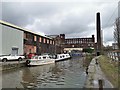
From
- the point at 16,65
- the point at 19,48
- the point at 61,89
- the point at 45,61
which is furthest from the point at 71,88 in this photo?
the point at 19,48

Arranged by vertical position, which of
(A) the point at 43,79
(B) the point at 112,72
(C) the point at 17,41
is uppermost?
(C) the point at 17,41

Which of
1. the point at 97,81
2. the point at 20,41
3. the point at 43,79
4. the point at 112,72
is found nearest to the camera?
the point at 97,81

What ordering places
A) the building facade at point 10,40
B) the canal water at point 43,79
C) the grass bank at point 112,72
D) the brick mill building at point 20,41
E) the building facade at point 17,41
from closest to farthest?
the grass bank at point 112,72 → the canal water at point 43,79 → the building facade at point 10,40 → the building facade at point 17,41 → the brick mill building at point 20,41

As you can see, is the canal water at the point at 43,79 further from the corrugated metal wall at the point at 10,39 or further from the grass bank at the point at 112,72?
the corrugated metal wall at the point at 10,39

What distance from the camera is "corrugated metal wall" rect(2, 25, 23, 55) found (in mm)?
39181

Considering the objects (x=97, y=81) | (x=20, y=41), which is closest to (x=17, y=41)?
(x=20, y=41)

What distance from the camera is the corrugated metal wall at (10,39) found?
129ft

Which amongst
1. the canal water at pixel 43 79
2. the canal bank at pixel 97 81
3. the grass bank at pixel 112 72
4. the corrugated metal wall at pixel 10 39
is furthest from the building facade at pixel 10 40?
the canal bank at pixel 97 81

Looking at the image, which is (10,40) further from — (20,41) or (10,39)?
(20,41)

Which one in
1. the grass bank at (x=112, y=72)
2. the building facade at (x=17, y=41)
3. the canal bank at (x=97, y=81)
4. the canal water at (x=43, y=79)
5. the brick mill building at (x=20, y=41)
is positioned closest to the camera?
the canal bank at (x=97, y=81)

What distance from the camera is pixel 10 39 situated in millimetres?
41781

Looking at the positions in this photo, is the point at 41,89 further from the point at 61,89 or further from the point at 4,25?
the point at 4,25

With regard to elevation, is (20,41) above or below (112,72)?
above

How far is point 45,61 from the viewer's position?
39.3m
